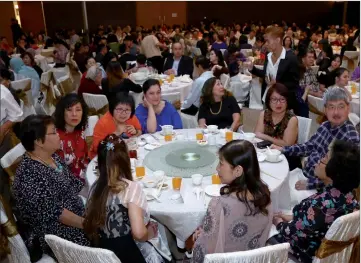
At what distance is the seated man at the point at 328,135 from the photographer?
2.88 metres

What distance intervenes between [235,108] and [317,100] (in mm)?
1025

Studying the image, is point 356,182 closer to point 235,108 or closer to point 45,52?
point 235,108

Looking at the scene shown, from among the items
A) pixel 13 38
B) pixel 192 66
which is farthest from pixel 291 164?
pixel 13 38

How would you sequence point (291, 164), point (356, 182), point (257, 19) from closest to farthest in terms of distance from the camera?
point (356, 182)
point (291, 164)
point (257, 19)

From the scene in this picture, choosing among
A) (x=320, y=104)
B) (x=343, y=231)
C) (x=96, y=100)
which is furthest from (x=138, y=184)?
(x=320, y=104)

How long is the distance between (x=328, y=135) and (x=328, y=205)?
3.91 feet

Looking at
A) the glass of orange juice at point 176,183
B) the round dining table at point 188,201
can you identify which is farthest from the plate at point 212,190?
the glass of orange juice at point 176,183

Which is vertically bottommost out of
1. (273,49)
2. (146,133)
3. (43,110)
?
(43,110)

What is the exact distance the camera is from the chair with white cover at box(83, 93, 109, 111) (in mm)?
4570

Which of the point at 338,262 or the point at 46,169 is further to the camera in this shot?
the point at 46,169

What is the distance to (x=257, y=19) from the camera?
17.5 metres

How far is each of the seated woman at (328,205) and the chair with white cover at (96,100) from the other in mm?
2996

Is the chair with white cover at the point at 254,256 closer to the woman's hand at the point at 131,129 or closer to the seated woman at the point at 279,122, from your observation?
the seated woman at the point at 279,122

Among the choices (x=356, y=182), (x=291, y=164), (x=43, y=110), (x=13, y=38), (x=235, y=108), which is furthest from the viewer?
(x=13, y=38)
